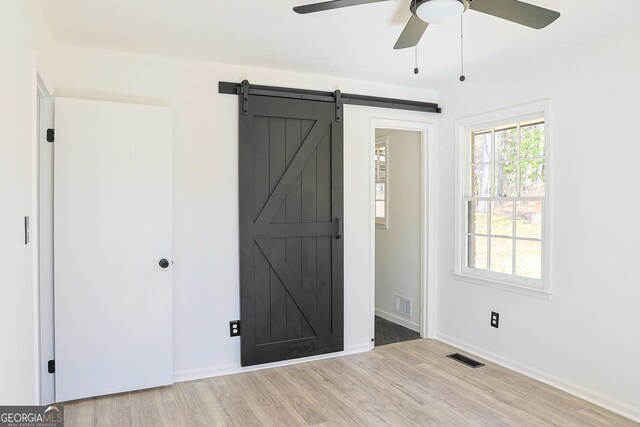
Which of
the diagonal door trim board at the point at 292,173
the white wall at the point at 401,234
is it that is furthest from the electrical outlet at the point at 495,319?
the diagonal door trim board at the point at 292,173

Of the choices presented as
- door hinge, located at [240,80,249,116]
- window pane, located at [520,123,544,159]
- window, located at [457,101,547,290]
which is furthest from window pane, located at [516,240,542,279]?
door hinge, located at [240,80,249,116]

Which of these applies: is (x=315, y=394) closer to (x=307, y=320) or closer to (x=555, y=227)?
(x=307, y=320)

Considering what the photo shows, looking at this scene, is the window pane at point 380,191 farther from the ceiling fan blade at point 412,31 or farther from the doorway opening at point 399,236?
the ceiling fan blade at point 412,31

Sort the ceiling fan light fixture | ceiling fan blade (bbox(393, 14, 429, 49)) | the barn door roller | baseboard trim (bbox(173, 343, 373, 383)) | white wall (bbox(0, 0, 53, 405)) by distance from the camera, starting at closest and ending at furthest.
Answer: white wall (bbox(0, 0, 53, 405))
the ceiling fan light fixture
ceiling fan blade (bbox(393, 14, 429, 49))
baseboard trim (bbox(173, 343, 373, 383))
the barn door roller

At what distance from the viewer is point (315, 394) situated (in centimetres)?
314

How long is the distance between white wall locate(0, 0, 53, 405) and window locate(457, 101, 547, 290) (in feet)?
11.0

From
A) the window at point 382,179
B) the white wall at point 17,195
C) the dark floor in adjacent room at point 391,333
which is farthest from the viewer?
the window at point 382,179

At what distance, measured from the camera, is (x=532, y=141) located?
3492mm

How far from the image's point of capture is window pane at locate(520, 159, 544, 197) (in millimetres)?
3424

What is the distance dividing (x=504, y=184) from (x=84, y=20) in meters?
3.32

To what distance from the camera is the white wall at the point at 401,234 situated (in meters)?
4.63

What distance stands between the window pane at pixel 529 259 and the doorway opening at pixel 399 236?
3.47ft

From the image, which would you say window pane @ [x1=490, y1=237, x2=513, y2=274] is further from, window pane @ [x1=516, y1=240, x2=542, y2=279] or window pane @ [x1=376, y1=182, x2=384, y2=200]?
window pane @ [x1=376, y1=182, x2=384, y2=200]

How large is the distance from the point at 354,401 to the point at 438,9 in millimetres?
2474
